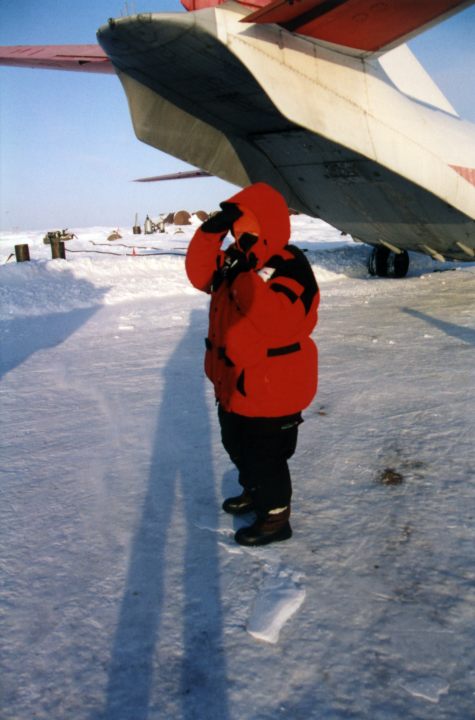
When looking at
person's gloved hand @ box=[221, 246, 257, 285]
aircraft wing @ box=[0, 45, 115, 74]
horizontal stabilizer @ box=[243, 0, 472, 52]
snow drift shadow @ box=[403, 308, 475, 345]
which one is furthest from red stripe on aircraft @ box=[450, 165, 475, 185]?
person's gloved hand @ box=[221, 246, 257, 285]

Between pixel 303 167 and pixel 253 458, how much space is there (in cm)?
581

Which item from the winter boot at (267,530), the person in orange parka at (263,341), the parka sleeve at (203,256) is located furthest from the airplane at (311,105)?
the winter boot at (267,530)

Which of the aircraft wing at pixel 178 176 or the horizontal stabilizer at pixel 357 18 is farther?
the aircraft wing at pixel 178 176

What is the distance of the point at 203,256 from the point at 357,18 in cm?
415

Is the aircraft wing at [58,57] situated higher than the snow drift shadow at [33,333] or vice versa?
the aircraft wing at [58,57]

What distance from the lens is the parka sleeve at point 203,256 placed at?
7.56 feet

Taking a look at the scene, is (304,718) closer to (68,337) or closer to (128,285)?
(68,337)

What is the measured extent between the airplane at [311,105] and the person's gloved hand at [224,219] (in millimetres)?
3281

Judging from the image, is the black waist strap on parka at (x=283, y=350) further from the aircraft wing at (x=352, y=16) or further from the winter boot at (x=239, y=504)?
the aircraft wing at (x=352, y=16)

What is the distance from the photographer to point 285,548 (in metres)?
2.21

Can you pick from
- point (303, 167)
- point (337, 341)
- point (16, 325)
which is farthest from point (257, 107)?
point (16, 325)

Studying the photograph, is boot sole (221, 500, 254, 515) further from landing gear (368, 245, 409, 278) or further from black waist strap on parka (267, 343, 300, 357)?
landing gear (368, 245, 409, 278)

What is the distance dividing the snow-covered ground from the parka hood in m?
1.20

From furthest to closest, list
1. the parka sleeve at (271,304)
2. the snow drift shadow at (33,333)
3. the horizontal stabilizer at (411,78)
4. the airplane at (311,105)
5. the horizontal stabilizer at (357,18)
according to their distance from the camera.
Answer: the horizontal stabilizer at (411,78)
the snow drift shadow at (33,333)
the airplane at (311,105)
the horizontal stabilizer at (357,18)
the parka sleeve at (271,304)
